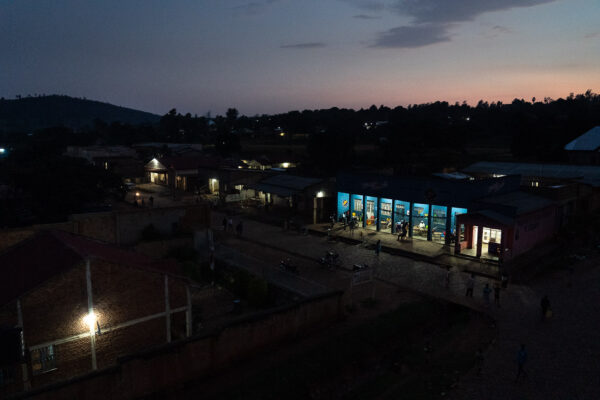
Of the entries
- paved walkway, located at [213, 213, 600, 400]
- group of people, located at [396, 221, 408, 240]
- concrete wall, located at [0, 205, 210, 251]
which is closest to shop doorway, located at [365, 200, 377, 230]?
group of people, located at [396, 221, 408, 240]

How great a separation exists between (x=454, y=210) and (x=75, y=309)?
1876cm

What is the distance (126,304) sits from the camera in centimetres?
1143

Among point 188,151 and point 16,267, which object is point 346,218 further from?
point 188,151

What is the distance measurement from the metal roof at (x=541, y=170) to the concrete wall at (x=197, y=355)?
29752mm

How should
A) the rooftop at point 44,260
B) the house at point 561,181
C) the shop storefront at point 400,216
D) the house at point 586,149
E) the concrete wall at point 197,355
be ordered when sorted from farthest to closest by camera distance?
the house at point 586,149 → the house at point 561,181 → the shop storefront at point 400,216 → the rooftop at point 44,260 → the concrete wall at point 197,355

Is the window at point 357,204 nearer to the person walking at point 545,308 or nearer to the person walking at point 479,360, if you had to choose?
the person walking at point 545,308

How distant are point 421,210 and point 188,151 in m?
44.4

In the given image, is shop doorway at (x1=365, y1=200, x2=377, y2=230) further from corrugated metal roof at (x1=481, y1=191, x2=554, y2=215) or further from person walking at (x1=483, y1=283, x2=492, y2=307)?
person walking at (x1=483, y1=283, x2=492, y2=307)

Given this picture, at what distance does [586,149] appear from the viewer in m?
42.0

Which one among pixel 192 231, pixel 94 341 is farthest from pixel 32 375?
pixel 192 231

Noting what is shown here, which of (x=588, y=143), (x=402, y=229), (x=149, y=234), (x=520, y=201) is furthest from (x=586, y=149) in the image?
(x=149, y=234)

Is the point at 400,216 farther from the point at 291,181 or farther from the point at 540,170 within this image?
the point at 540,170

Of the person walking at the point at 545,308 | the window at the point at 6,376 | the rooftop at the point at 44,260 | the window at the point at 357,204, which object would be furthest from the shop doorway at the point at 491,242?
the window at the point at 6,376

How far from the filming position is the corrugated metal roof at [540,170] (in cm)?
3378
